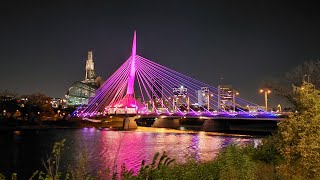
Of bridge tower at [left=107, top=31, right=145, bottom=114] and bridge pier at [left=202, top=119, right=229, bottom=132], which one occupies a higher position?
bridge tower at [left=107, top=31, right=145, bottom=114]

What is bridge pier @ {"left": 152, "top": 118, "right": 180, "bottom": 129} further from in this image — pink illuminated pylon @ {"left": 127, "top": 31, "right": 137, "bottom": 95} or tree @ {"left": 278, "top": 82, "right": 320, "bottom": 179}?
tree @ {"left": 278, "top": 82, "right": 320, "bottom": 179}

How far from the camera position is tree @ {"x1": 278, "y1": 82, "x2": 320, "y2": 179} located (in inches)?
395

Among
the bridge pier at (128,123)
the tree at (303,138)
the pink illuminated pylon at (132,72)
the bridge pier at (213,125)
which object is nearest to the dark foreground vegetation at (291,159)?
Result: the tree at (303,138)

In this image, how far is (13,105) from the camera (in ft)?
247

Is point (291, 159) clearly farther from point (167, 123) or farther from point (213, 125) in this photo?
point (167, 123)

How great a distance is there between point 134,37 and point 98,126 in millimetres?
22254

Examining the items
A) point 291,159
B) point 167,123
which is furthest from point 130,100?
point 291,159

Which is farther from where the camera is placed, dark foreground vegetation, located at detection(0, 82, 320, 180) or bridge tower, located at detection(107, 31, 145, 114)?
bridge tower, located at detection(107, 31, 145, 114)

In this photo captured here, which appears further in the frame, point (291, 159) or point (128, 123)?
point (128, 123)

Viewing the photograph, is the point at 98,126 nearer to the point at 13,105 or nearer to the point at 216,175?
the point at 13,105

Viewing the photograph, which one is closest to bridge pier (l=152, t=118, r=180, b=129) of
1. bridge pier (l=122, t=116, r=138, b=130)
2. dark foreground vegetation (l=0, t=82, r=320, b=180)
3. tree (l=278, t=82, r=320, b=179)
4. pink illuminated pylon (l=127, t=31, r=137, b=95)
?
bridge pier (l=122, t=116, r=138, b=130)

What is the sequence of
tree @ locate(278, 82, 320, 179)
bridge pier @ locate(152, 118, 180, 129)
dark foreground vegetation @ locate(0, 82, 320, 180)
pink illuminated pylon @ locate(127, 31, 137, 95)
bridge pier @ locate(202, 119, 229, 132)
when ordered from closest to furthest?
dark foreground vegetation @ locate(0, 82, 320, 180), tree @ locate(278, 82, 320, 179), pink illuminated pylon @ locate(127, 31, 137, 95), bridge pier @ locate(202, 119, 229, 132), bridge pier @ locate(152, 118, 180, 129)

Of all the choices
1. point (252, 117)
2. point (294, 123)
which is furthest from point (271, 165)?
point (252, 117)

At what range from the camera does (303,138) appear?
33.5ft
